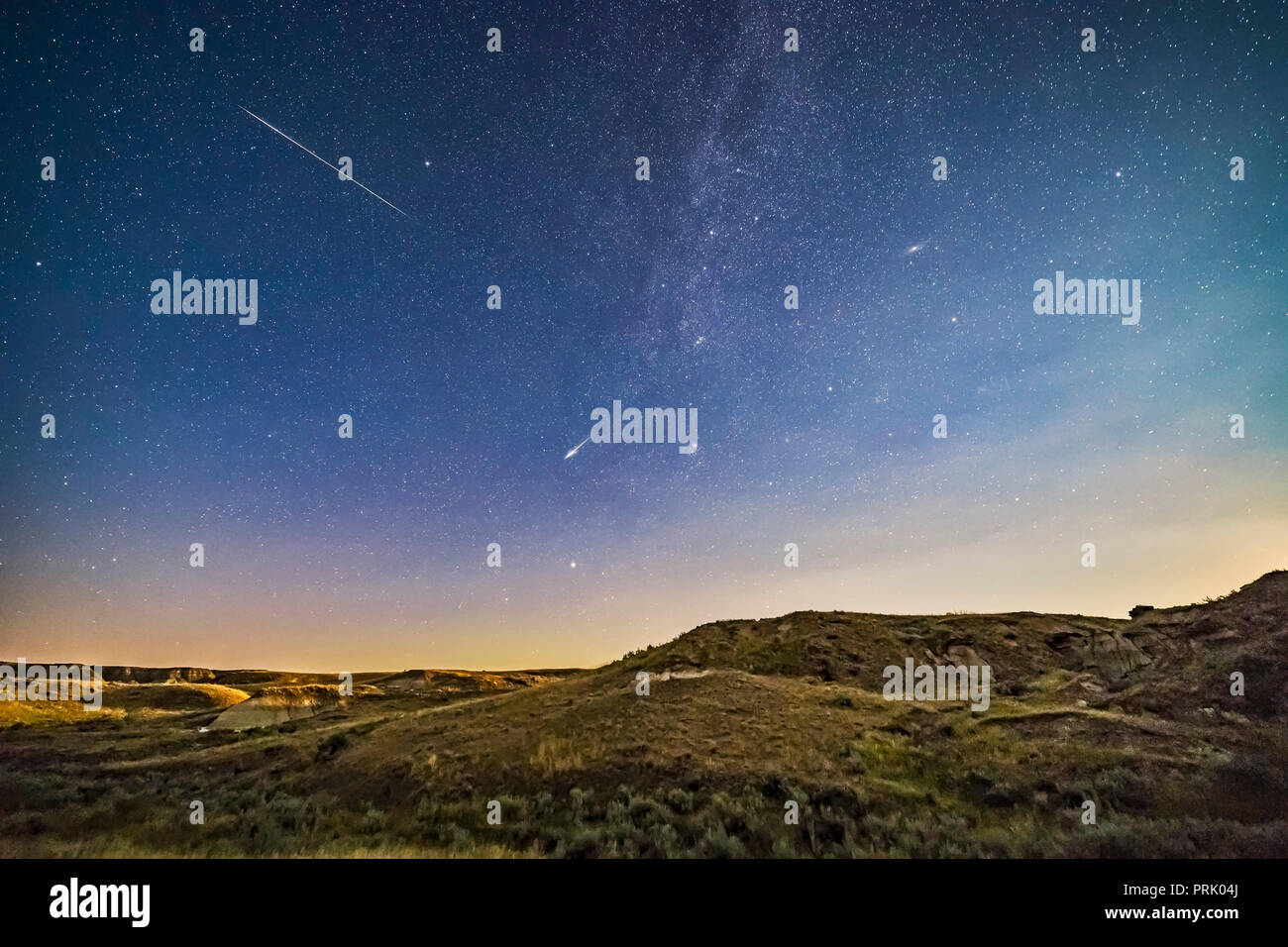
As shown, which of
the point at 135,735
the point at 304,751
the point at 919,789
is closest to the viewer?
the point at 919,789

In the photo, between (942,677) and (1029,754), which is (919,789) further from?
(942,677)
